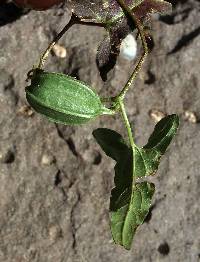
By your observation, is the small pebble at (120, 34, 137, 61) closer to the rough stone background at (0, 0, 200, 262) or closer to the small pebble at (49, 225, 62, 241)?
the rough stone background at (0, 0, 200, 262)

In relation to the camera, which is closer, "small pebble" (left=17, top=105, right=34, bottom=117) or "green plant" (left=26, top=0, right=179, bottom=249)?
"green plant" (left=26, top=0, right=179, bottom=249)

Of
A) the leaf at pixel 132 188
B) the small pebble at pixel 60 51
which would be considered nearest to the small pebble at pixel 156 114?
the small pebble at pixel 60 51

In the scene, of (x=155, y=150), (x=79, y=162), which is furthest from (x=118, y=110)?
(x=79, y=162)

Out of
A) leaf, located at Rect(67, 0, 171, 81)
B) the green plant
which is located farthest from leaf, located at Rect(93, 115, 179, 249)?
leaf, located at Rect(67, 0, 171, 81)

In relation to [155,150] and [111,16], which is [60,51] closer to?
[111,16]

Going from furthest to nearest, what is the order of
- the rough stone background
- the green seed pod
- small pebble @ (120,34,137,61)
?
small pebble @ (120,34,137,61) → the rough stone background → the green seed pod

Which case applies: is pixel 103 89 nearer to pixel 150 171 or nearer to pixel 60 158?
pixel 60 158

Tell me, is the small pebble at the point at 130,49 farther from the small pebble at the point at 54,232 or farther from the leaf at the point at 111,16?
the small pebble at the point at 54,232
